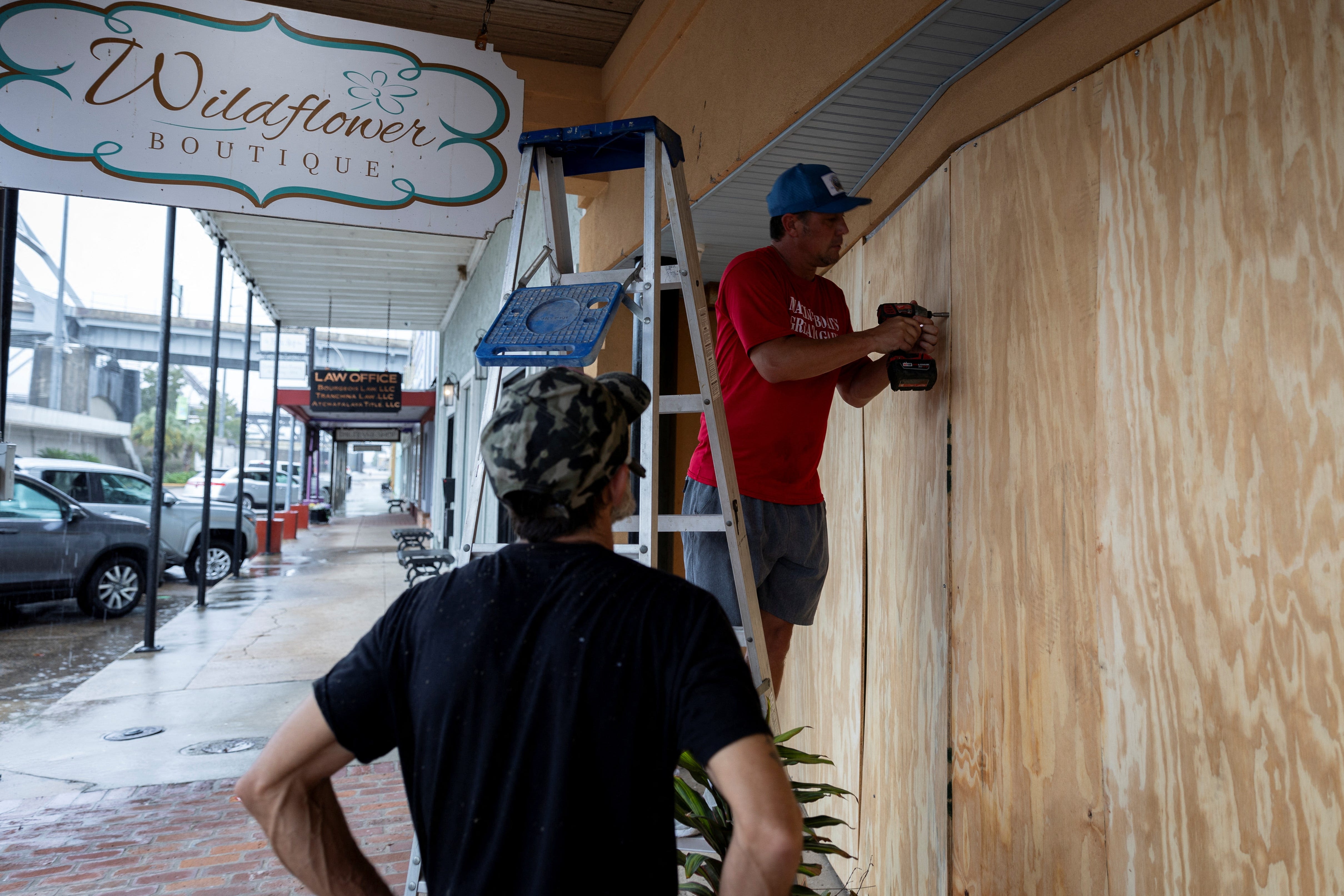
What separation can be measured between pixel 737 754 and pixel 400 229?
349cm

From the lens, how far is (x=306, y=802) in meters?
1.14

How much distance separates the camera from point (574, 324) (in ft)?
6.63

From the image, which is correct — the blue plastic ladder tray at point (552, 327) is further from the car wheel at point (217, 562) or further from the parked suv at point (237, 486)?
the parked suv at point (237, 486)

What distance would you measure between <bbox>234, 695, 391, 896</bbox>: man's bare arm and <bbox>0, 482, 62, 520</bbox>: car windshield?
Answer: 828 centimetres

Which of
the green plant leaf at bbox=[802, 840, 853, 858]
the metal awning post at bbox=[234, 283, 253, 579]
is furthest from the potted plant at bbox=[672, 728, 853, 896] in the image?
the metal awning post at bbox=[234, 283, 253, 579]

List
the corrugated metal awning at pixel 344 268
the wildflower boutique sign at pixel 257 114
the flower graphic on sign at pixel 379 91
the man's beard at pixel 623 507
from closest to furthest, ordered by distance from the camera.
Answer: the man's beard at pixel 623 507 → the wildflower boutique sign at pixel 257 114 → the flower graphic on sign at pixel 379 91 → the corrugated metal awning at pixel 344 268

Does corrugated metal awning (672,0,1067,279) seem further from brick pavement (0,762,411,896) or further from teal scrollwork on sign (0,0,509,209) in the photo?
brick pavement (0,762,411,896)

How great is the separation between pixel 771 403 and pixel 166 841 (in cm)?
288

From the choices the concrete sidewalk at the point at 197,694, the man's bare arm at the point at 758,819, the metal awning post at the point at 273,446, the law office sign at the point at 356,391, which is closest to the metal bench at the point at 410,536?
the concrete sidewalk at the point at 197,694

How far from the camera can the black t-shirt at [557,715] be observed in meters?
1.00

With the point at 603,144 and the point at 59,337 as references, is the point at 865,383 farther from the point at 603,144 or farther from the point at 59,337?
the point at 59,337

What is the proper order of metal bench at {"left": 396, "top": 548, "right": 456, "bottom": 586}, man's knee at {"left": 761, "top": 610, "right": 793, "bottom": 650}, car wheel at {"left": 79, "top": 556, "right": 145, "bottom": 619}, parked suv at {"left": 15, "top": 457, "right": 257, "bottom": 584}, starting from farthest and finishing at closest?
1. metal bench at {"left": 396, "top": 548, "right": 456, "bottom": 586}
2. parked suv at {"left": 15, "top": 457, "right": 257, "bottom": 584}
3. car wheel at {"left": 79, "top": 556, "right": 145, "bottom": 619}
4. man's knee at {"left": 761, "top": 610, "right": 793, "bottom": 650}

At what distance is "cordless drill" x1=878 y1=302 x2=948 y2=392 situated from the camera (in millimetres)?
2115

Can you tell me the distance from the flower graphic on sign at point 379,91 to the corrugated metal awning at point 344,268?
3.55 m
